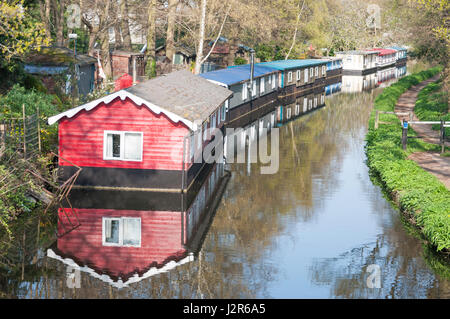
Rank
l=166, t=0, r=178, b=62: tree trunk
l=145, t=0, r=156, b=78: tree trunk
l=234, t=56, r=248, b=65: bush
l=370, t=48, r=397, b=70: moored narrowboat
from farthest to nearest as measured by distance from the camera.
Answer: l=370, t=48, r=397, b=70: moored narrowboat → l=234, t=56, r=248, b=65: bush → l=145, t=0, r=156, b=78: tree trunk → l=166, t=0, r=178, b=62: tree trunk

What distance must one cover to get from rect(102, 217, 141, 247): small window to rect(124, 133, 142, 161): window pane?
3.47 m

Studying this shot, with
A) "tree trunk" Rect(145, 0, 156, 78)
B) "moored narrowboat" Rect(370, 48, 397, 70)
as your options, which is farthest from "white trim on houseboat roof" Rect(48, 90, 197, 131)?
"moored narrowboat" Rect(370, 48, 397, 70)

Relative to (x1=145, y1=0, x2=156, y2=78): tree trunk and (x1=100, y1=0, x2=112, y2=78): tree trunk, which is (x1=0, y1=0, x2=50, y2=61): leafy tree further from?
(x1=145, y1=0, x2=156, y2=78): tree trunk

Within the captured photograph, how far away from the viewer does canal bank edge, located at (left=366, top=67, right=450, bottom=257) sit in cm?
1864

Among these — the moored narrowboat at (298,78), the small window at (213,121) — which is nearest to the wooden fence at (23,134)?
the small window at (213,121)

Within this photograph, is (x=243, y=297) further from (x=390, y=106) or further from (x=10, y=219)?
(x=390, y=106)

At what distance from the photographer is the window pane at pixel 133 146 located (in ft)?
78.4

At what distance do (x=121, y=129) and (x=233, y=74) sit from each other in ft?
71.7

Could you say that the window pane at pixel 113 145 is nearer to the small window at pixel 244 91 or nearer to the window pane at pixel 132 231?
the window pane at pixel 132 231

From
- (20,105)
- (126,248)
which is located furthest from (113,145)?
(126,248)

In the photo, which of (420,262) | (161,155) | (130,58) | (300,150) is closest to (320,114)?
(300,150)

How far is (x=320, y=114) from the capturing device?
51.4 metres

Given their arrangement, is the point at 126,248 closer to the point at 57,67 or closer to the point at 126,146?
the point at 126,146
